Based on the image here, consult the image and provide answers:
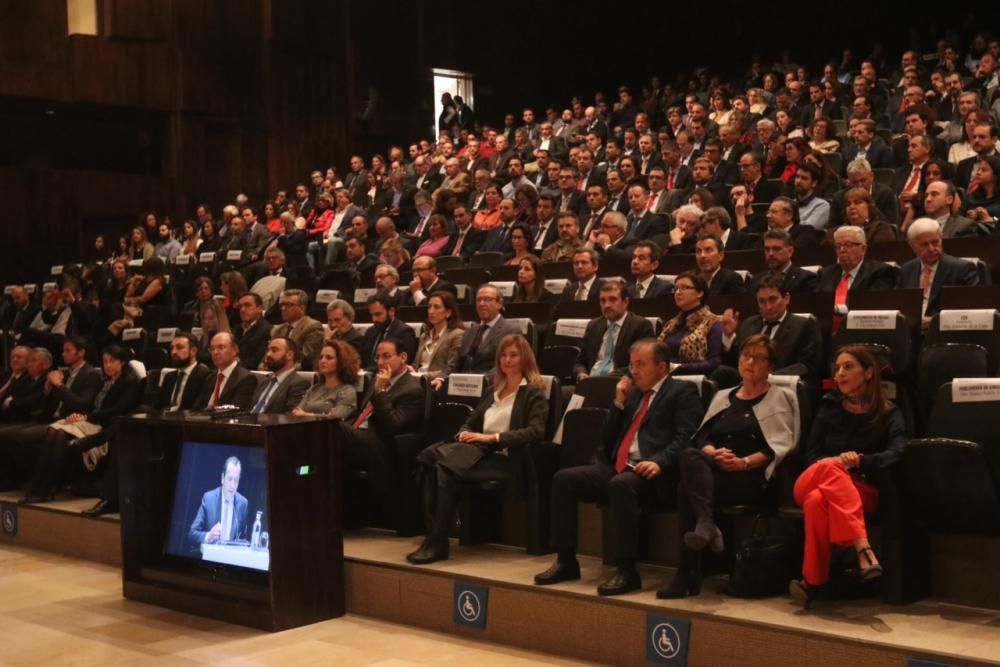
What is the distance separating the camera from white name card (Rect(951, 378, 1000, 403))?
352 cm

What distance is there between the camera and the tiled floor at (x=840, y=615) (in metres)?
3.04

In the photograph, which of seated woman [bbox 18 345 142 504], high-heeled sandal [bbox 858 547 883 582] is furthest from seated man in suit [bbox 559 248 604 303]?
high-heeled sandal [bbox 858 547 883 582]

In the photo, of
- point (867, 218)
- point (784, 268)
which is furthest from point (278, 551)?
point (867, 218)

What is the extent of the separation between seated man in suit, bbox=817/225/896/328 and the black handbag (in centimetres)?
155

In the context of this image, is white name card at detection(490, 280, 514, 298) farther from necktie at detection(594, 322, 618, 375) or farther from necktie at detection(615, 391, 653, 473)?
necktie at detection(615, 391, 653, 473)

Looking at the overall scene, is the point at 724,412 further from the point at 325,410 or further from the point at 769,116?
the point at 769,116

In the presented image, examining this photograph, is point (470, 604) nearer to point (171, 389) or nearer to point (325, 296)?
point (171, 389)

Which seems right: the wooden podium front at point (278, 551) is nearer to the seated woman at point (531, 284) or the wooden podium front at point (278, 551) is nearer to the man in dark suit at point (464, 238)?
the seated woman at point (531, 284)

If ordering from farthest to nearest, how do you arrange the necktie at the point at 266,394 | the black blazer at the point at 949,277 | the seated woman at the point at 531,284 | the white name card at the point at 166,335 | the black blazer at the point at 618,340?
1. the white name card at the point at 166,335
2. the seated woman at the point at 531,284
3. the necktie at the point at 266,394
4. the black blazer at the point at 618,340
5. the black blazer at the point at 949,277

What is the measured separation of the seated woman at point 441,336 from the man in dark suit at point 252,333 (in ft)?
4.53

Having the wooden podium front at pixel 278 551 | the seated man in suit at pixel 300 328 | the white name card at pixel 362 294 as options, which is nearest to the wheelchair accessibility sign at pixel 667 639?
the wooden podium front at pixel 278 551

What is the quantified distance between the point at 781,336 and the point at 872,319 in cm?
35

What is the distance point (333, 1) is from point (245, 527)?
12529mm

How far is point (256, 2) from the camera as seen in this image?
14.9 meters
